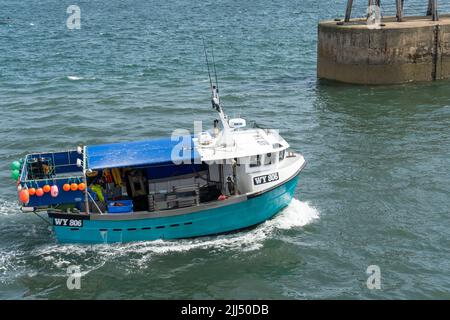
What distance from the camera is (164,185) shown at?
24.1m

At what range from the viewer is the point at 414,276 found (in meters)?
21.5

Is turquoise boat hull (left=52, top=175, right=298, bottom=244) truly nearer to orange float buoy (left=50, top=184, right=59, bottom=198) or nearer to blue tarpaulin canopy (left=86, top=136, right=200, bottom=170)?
orange float buoy (left=50, top=184, right=59, bottom=198)

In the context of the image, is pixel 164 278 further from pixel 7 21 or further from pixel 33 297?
pixel 7 21

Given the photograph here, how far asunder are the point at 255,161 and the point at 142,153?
3.84 metres

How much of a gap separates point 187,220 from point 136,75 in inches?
1119

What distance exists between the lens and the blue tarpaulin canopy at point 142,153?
22562mm

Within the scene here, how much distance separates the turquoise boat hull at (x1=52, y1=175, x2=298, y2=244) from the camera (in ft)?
74.0

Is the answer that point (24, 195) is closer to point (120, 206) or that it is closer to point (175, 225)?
point (120, 206)

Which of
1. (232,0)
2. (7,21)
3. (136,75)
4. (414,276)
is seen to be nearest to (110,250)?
(414,276)

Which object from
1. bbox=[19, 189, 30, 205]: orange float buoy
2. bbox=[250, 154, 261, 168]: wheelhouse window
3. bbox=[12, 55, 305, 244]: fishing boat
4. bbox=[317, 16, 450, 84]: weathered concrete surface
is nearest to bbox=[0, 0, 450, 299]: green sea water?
bbox=[12, 55, 305, 244]: fishing boat

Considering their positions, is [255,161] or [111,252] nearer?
[111,252]

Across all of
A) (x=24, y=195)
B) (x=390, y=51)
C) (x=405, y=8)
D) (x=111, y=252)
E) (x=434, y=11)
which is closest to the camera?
(x=24, y=195)

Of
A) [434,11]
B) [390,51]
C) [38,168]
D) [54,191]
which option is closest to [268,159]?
[54,191]

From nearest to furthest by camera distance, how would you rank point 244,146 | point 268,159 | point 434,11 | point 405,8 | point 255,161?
point 255,161, point 268,159, point 244,146, point 434,11, point 405,8
